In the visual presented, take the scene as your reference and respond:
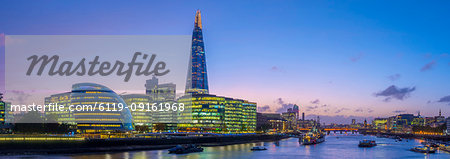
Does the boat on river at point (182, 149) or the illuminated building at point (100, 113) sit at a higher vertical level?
the illuminated building at point (100, 113)

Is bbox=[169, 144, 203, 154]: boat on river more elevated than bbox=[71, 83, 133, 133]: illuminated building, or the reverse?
bbox=[71, 83, 133, 133]: illuminated building

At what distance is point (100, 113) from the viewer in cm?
15275

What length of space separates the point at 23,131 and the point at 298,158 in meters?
82.0

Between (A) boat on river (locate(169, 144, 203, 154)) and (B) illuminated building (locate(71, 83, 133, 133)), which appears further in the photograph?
(B) illuminated building (locate(71, 83, 133, 133))

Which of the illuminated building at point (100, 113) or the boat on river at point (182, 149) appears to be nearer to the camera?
the boat on river at point (182, 149)

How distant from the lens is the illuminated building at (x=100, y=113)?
5996 inches

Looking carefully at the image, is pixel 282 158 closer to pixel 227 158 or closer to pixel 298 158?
pixel 298 158

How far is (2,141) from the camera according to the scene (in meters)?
81.4

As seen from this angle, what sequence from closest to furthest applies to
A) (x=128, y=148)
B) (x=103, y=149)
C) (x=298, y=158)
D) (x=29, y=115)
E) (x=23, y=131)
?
(x=298, y=158) < (x=103, y=149) < (x=128, y=148) < (x=23, y=131) < (x=29, y=115)

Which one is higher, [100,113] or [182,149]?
[100,113]

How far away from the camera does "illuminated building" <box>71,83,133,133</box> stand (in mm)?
152300

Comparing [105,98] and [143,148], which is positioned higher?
[105,98]

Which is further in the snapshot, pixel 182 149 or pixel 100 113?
pixel 100 113

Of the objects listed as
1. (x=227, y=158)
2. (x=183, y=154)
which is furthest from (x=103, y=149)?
(x=227, y=158)
